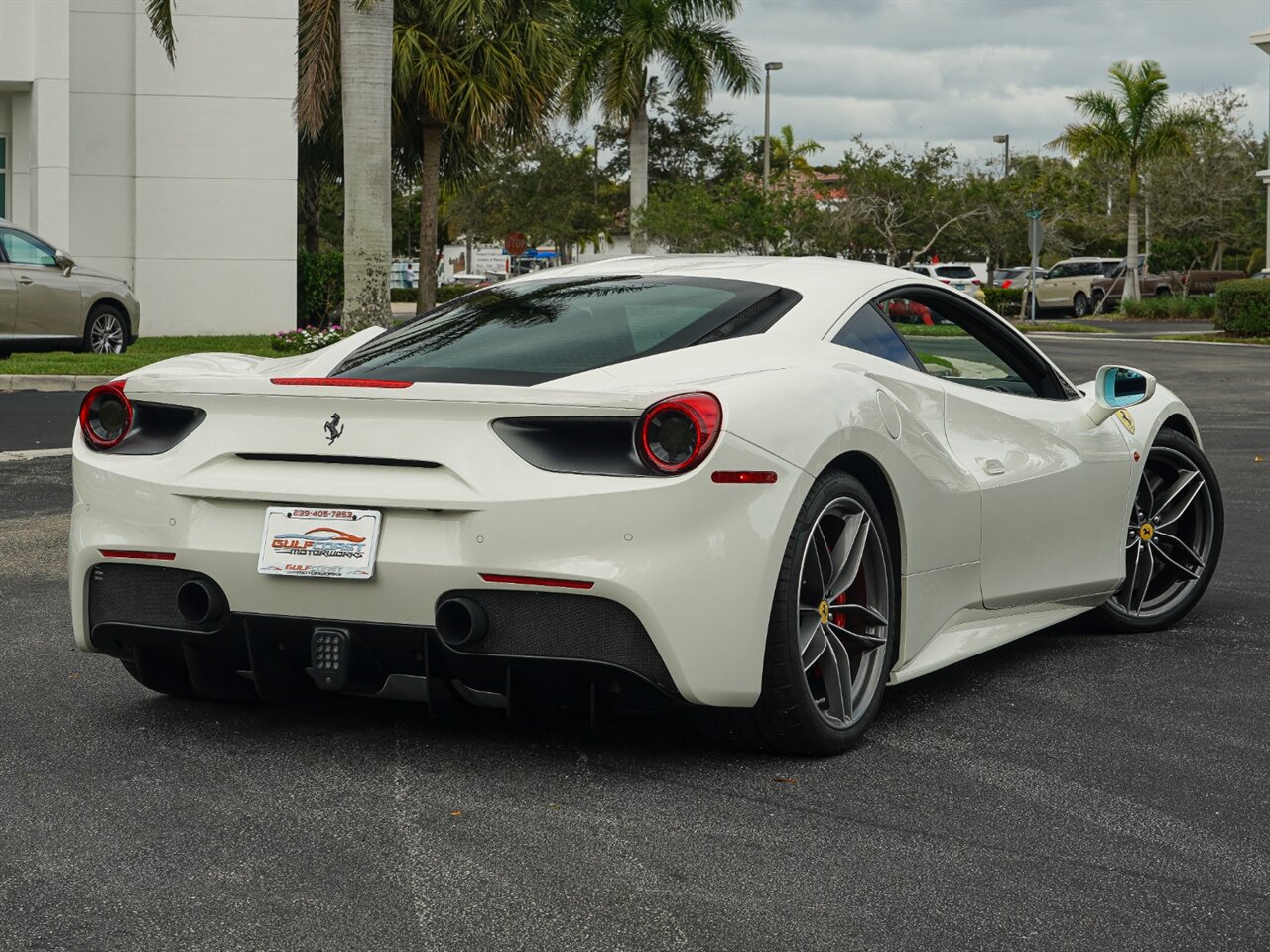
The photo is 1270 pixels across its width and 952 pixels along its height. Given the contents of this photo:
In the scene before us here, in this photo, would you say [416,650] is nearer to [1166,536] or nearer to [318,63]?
[1166,536]

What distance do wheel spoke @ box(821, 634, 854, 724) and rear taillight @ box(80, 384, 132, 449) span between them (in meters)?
1.88

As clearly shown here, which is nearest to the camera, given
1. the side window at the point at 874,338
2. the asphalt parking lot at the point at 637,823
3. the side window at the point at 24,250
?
the asphalt parking lot at the point at 637,823

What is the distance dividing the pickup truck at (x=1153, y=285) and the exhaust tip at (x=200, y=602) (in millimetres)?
47067

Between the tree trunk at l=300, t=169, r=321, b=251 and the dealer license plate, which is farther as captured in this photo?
the tree trunk at l=300, t=169, r=321, b=251

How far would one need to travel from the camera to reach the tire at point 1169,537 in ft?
20.3

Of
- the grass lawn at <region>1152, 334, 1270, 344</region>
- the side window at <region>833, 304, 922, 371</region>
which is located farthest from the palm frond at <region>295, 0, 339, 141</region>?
the side window at <region>833, 304, 922, 371</region>

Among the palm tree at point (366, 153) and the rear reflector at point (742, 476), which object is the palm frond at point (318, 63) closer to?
the palm tree at point (366, 153)

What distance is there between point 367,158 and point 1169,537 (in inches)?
497

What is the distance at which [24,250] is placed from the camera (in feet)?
63.8

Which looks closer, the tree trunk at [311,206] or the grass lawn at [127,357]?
the grass lawn at [127,357]

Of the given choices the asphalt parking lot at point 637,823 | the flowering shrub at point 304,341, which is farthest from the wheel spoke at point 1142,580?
the flowering shrub at point 304,341

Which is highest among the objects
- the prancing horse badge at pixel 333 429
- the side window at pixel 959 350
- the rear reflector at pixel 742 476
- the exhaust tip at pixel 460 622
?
the side window at pixel 959 350

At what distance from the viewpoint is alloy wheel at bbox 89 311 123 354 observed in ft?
66.8

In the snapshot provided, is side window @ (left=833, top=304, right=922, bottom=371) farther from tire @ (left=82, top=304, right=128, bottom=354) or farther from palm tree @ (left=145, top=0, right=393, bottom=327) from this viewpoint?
tire @ (left=82, top=304, right=128, bottom=354)
